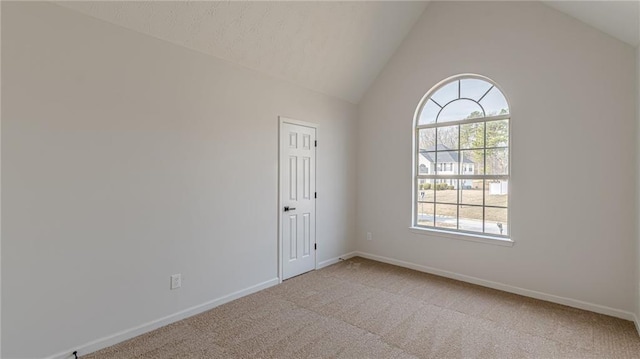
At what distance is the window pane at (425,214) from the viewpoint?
13.7 ft

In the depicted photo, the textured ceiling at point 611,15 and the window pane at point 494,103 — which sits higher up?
the textured ceiling at point 611,15

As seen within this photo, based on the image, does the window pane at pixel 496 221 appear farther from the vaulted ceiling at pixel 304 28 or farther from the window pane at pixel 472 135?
the vaulted ceiling at pixel 304 28

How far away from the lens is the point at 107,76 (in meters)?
2.32

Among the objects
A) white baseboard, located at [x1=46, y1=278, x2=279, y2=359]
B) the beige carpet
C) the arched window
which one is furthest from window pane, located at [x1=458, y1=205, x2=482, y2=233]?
white baseboard, located at [x1=46, y1=278, x2=279, y2=359]

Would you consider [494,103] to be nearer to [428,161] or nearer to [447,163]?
[447,163]

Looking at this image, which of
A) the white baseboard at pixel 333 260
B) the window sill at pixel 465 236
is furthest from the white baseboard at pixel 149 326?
the window sill at pixel 465 236

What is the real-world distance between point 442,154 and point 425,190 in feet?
1.84

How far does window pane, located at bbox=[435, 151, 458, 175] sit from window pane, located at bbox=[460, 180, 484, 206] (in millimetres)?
208

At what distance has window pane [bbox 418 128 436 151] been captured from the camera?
413 centimetres

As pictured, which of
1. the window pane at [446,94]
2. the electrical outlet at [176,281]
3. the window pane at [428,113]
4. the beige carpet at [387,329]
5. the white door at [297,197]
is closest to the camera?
the beige carpet at [387,329]

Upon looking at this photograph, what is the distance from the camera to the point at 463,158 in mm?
3854

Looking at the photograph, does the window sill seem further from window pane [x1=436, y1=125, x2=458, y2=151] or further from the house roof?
window pane [x1=436, y1=125, x2=458, y2=151]

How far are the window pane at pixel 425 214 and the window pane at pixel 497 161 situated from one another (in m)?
0.90

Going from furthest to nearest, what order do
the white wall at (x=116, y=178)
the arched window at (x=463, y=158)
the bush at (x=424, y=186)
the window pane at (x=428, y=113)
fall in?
the bush at (x=424, y=186), the window pane at (x=428, y=113), the arched window at (x=463, y=158), the white wall at (x=116, y=178)
